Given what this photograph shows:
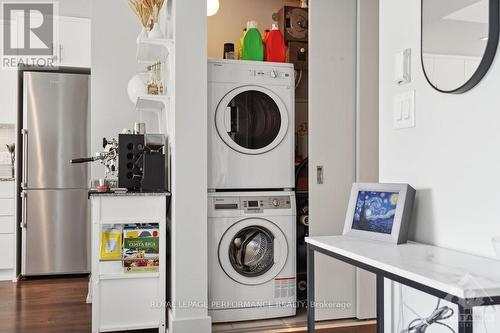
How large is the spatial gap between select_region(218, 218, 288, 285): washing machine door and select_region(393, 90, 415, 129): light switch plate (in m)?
1.46

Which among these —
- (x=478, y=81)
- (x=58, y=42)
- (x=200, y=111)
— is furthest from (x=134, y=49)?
(x=478, y=81)

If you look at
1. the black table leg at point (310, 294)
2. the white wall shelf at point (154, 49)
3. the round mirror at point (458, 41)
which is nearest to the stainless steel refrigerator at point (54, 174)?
the white wall shelf at point (154, 49)

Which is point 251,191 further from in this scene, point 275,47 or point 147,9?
point 147,9

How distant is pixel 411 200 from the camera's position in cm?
162

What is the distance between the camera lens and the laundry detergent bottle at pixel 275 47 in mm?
3256

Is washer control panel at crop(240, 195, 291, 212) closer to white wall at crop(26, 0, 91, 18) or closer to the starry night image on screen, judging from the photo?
the starry night image on screen

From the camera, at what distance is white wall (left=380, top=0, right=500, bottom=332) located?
1.35 m

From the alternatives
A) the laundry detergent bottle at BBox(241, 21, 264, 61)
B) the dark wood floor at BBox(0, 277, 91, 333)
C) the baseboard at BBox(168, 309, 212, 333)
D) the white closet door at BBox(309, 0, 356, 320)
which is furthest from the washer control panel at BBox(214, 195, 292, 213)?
the dark wood floor at BBox(0, 277, 91, 333)

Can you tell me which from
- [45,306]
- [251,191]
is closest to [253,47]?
[251,191]

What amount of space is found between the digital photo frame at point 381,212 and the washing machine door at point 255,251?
1.33 m

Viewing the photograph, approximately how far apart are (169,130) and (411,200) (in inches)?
72.5

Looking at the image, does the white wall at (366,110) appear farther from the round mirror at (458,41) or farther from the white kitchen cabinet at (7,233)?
the white kitchen cabinet at (7,233)

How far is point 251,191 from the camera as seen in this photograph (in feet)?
10.1

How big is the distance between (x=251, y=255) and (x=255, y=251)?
0.12 ft
